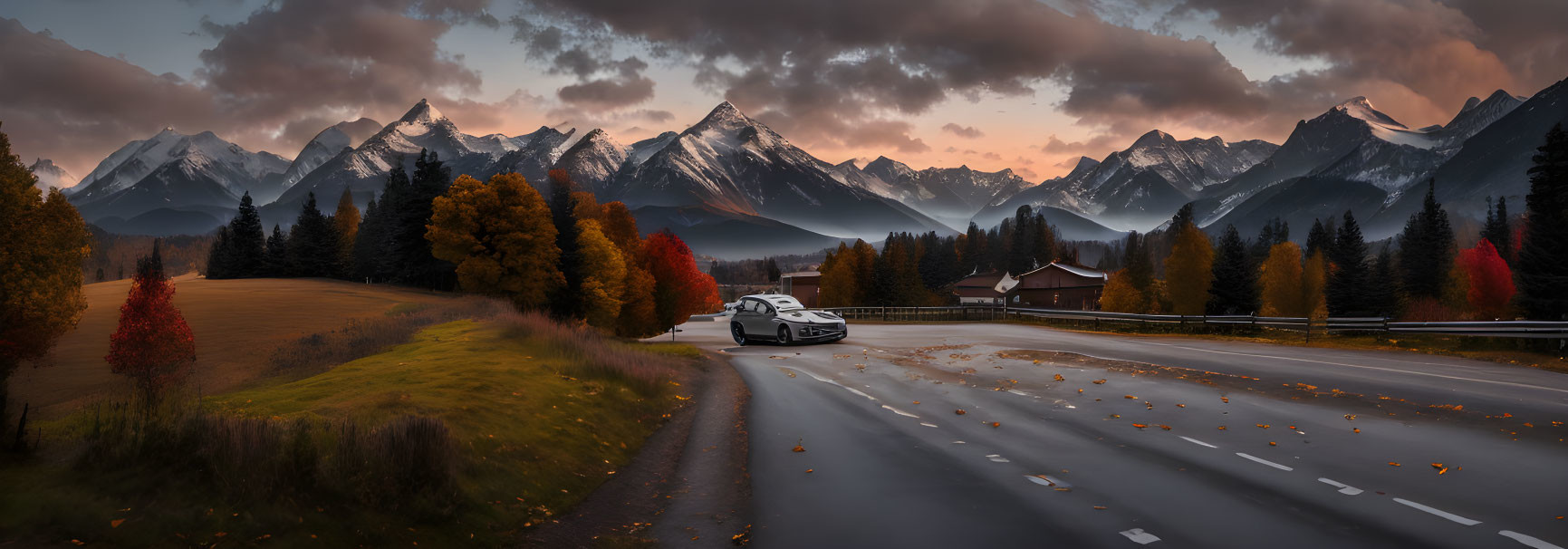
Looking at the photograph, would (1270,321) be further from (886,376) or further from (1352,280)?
(1352,280)

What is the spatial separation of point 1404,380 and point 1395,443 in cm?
702

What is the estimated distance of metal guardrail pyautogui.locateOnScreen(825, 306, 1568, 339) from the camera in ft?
61.6

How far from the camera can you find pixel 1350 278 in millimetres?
62500

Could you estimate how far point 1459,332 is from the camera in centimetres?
2044

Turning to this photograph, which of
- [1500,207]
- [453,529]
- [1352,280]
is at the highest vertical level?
[1500,207]

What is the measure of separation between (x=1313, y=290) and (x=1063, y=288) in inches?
1020

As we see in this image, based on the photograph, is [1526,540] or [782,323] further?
[782,323]

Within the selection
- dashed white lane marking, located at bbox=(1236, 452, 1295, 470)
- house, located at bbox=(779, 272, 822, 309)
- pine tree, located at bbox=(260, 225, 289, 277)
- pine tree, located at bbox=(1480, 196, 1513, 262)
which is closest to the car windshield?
dashed white lane marking, located at bbox=(1236, 452, 1295, 470)

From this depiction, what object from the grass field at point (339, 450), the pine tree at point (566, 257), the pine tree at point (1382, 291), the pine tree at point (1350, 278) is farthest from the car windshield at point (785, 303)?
the pine tree at point (1382, 291)

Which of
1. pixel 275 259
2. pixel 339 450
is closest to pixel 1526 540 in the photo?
pixel 339 450

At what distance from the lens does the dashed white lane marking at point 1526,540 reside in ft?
16.8

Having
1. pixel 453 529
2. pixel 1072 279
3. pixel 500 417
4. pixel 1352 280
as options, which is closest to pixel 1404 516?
pixel 453 529

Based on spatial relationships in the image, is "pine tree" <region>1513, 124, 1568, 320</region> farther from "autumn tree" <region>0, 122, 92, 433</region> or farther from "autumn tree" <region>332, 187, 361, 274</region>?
"autumn tree" <region>332, 187, 361, 274</region>

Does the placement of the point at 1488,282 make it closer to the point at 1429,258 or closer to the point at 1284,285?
the point at 1429,258
